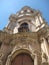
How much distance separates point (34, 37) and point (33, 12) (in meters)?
9.54

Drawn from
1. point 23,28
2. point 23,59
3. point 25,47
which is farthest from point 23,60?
point 23,28

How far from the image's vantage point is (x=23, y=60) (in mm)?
17594

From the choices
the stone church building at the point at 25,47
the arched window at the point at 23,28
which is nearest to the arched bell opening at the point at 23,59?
the stone church building at the point at 25,47


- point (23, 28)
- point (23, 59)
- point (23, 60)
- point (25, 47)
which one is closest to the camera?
point (23, 60)

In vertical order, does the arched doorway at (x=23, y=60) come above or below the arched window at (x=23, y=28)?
below

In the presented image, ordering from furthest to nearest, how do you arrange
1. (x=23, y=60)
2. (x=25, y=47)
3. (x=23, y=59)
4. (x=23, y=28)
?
(x=23, y=28), (x=25, y=47), (x=23, y=59), (x=23, y=60)

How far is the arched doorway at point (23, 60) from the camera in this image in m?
17.3

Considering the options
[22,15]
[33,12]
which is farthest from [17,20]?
[33,12]

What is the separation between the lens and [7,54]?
18.1 metres

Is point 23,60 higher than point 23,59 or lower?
lower

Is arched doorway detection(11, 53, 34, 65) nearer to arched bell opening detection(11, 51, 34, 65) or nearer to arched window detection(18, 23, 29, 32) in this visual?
arched bell opening detection(11, 51, 34, 65)

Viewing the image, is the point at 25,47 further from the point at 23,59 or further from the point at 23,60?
the point at 23,60

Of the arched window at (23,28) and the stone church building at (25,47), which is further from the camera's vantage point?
the arched window at (23,28)

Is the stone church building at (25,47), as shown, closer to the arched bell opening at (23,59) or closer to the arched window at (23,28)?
the arched bell opening at (23,59)
